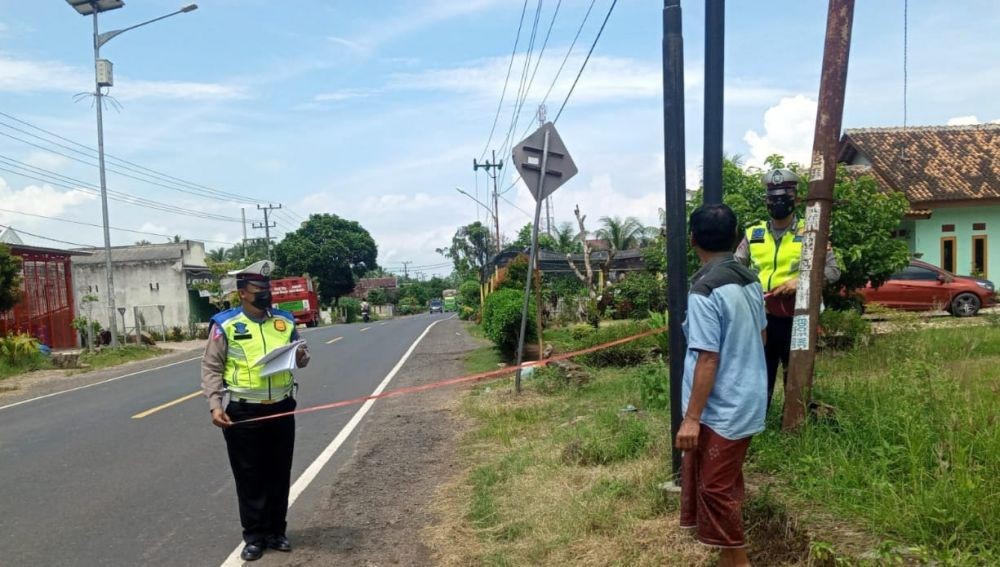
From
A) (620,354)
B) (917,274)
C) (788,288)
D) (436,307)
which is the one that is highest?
(788,288)

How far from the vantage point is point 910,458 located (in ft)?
11.7

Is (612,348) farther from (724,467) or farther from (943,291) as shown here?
(943,291)

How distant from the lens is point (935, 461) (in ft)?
11.8

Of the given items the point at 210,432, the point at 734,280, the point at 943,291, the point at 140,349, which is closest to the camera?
the point at 734,280

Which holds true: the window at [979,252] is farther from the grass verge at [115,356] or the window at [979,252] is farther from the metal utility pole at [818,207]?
the grass verge at [115,356]

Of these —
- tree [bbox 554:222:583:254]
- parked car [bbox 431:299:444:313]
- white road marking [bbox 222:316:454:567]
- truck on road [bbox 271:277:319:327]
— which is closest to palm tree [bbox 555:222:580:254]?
tree [bbox 554:222:583:254]

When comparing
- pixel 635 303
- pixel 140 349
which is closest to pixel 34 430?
pixel 635 303

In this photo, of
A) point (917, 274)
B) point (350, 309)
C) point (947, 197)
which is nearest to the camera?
point (917, 274)

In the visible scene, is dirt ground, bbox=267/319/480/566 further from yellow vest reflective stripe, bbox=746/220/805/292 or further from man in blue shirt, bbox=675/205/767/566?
yellow vest reflective stripe, bbox=746/220/805/292

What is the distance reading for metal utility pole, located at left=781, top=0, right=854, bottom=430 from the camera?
4543 millimetres

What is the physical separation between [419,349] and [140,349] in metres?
11.7

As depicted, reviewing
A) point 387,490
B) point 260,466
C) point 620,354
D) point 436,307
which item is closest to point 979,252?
point 620,354

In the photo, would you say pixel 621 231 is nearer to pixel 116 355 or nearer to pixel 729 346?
pixel 116 355

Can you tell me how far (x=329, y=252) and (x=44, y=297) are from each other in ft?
108
